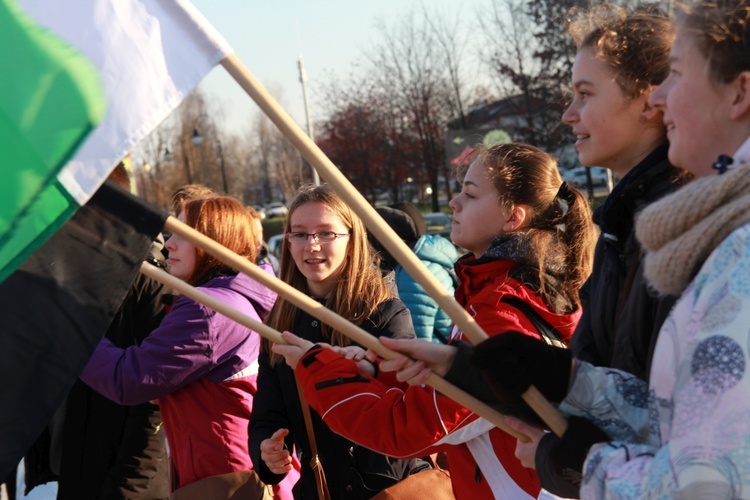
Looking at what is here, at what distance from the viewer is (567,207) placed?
3242 mm

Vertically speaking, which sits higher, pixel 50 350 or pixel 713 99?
pixel 713 99

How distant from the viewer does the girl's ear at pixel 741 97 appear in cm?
166

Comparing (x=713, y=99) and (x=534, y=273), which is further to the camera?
(x=534, y=273)

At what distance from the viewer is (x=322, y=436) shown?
11.1 ft

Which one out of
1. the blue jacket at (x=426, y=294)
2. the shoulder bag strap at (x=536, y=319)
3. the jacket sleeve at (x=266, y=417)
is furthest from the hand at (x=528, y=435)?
the blue jacket at (x=426, y=294)

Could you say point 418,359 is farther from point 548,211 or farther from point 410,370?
point 548,211

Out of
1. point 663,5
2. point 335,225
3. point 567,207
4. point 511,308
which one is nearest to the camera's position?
point 663,5

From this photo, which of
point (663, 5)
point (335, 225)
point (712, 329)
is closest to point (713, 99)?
point (712, 329)

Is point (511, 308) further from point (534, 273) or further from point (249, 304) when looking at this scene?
point (249, 304)

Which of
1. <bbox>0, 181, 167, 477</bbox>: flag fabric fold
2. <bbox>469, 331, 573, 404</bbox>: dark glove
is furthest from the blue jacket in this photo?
<bbox>469, 331, 573, 404</bbox>: dark glove

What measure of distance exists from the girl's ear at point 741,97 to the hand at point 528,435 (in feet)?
2.57

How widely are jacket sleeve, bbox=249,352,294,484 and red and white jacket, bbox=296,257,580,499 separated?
0.72 meters

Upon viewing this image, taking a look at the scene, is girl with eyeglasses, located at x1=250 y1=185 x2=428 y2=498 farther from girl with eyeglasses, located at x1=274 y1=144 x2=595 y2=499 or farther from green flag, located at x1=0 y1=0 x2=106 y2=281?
green flag, located at x1=0 y1=0 x2=106 y2=281

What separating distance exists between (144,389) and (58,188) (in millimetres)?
1931
